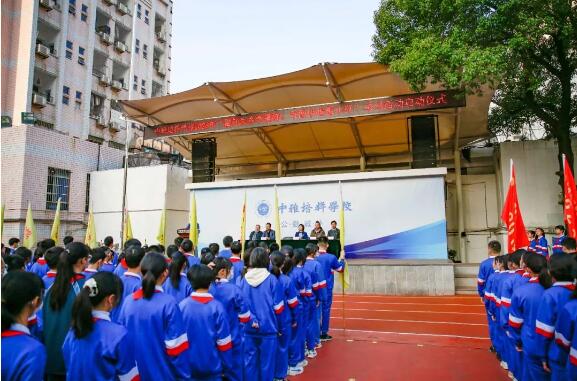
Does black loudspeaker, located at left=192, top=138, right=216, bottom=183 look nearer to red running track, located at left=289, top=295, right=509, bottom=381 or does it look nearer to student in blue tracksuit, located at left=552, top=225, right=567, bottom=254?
red running track, located at left=289, top=295, right=509, bottom=381

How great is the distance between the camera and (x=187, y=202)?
1862 cm

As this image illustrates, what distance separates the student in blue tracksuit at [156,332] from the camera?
2.71m

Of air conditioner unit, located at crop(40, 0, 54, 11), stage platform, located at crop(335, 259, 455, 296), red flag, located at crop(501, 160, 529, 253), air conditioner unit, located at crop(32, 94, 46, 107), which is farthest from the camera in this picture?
air conditioner unit, located at crop(40, 0, 54, 11)

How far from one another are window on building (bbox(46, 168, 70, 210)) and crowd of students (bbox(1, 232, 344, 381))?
13808 mm

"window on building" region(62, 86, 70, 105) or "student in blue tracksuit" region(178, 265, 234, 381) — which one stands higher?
"window on building" region(62, 86, 70, 105)

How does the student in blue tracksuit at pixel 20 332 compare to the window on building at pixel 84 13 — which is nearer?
the student in blue tracksuit at pixel 20 332

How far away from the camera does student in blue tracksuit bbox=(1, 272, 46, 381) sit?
168 centimetres

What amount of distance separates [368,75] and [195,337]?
32.9 ft

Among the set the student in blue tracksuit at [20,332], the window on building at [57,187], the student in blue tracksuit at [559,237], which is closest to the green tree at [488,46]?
the student in blue tracksuit at [559,237]

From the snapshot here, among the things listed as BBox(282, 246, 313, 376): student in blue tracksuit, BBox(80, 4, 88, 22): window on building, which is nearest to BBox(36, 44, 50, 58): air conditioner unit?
BBox(80, 4, 88, 22): window on building

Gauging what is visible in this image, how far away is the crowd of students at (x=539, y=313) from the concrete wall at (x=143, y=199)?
47.5ft

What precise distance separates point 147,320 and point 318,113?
1059 cm

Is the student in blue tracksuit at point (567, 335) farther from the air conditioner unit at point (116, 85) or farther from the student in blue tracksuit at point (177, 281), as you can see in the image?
the air conditioner unit at point (116, 85)

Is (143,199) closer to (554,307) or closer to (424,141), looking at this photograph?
(424,141)
